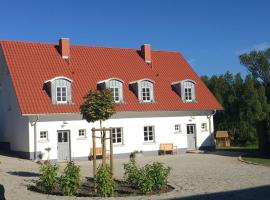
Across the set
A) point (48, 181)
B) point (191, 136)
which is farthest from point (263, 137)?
point (48, 181)

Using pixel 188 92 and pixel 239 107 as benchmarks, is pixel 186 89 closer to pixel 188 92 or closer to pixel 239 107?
pixel 188 92

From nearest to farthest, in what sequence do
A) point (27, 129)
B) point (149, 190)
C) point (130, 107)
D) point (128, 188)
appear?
point (149, 190), point (128, 188), point (27, 129), point (130, 107)

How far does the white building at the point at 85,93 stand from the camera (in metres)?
29.7

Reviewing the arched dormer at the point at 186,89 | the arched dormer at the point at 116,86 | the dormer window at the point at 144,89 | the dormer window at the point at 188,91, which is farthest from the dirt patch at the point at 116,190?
the dormer window at the point at 188,91

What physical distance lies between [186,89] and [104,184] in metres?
21.9

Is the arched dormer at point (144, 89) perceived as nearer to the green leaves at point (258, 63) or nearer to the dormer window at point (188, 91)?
the dormer window at point (188, 91)

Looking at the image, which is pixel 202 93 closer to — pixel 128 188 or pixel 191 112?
pixel 191 112

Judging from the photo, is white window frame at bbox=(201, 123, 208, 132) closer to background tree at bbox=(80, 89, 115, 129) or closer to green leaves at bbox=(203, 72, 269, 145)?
green leaves at bbox=(203, 72, 269, 145)

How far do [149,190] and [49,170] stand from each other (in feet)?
11.5

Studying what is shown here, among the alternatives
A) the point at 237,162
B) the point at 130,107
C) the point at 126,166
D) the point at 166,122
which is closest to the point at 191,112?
the point at 166,122

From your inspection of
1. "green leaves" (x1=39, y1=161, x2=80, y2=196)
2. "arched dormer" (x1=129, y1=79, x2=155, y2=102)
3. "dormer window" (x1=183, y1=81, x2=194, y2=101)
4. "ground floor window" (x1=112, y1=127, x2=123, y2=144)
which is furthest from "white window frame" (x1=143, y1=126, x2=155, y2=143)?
"green leaves" (x1=39, y1=161, x2=80, y2=196)

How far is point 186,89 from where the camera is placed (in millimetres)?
36000

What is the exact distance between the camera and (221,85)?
49.4m

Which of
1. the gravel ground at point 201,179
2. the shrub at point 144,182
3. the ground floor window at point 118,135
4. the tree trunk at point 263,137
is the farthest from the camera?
the ground floor window at point 118,135
